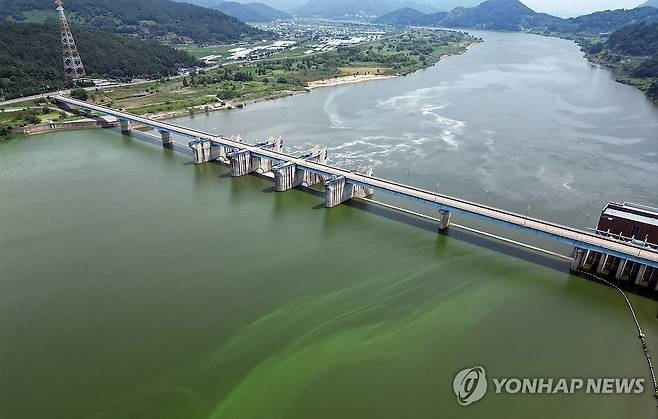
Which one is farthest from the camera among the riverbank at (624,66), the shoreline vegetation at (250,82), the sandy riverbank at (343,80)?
the sandy riverbank at (343,80)

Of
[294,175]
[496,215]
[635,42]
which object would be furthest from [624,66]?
[294,175]

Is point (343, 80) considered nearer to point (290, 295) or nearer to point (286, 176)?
point (286, 176)

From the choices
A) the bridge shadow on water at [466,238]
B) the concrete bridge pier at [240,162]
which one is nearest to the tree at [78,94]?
the concrete bridge pier at [240,162]

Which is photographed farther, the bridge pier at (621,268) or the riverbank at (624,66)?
the riverbank at (624,66)

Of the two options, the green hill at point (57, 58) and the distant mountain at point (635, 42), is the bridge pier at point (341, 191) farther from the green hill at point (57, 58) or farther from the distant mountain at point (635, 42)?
the distant mountain at point (635, 42)

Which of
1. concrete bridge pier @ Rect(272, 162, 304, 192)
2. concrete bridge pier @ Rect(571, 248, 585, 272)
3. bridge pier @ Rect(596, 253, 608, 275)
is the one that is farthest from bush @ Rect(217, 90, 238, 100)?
bridge pier @ Rect(596, 253, 608, 275)

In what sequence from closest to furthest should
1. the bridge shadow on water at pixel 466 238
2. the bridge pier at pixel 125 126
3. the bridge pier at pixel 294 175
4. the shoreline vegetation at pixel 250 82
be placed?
the bridge shadow on water at pixel 466 238
the bridge pier at pixel 294 175
the bridge pier at pixel 125 126
the shoreline vegetation at pixel 250 82
